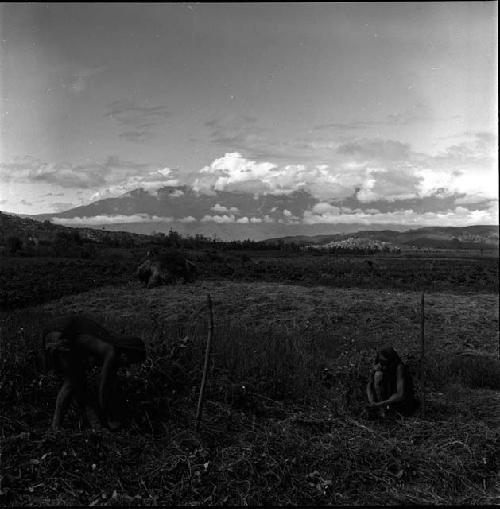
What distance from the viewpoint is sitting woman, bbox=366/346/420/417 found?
5.44m

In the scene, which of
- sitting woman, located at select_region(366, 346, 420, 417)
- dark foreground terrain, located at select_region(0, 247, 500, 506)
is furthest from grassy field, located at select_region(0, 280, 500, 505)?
sitting woman, located at select_region(366, 346, 420, 417)

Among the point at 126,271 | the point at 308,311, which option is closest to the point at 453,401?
the point at 308,311

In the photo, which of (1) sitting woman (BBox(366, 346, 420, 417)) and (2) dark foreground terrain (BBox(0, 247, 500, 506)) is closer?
(2) dark foreground terrain (BBox(0, 247, 500, 506))

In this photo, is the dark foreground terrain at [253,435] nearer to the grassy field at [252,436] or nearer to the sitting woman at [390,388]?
the grassy field at [252,436]

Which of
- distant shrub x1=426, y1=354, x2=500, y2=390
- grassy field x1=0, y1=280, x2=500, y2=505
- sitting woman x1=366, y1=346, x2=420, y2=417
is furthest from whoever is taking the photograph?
distant shrub x1=426, y1=354, x2=500, y2=390

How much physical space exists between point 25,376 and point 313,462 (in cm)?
323

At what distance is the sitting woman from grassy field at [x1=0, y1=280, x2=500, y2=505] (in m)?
0.17

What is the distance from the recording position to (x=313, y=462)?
4.49m

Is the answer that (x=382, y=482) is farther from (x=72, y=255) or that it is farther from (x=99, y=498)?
(x=72, y=255)

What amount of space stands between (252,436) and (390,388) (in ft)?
5.80

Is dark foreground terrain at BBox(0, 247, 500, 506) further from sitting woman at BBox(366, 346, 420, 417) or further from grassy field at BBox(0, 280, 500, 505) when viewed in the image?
sitting woman at BBox(366, 346, 420, 417)

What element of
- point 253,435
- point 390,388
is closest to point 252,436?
point 253,435

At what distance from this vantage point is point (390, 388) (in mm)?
5617

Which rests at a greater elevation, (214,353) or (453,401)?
(214,353)
